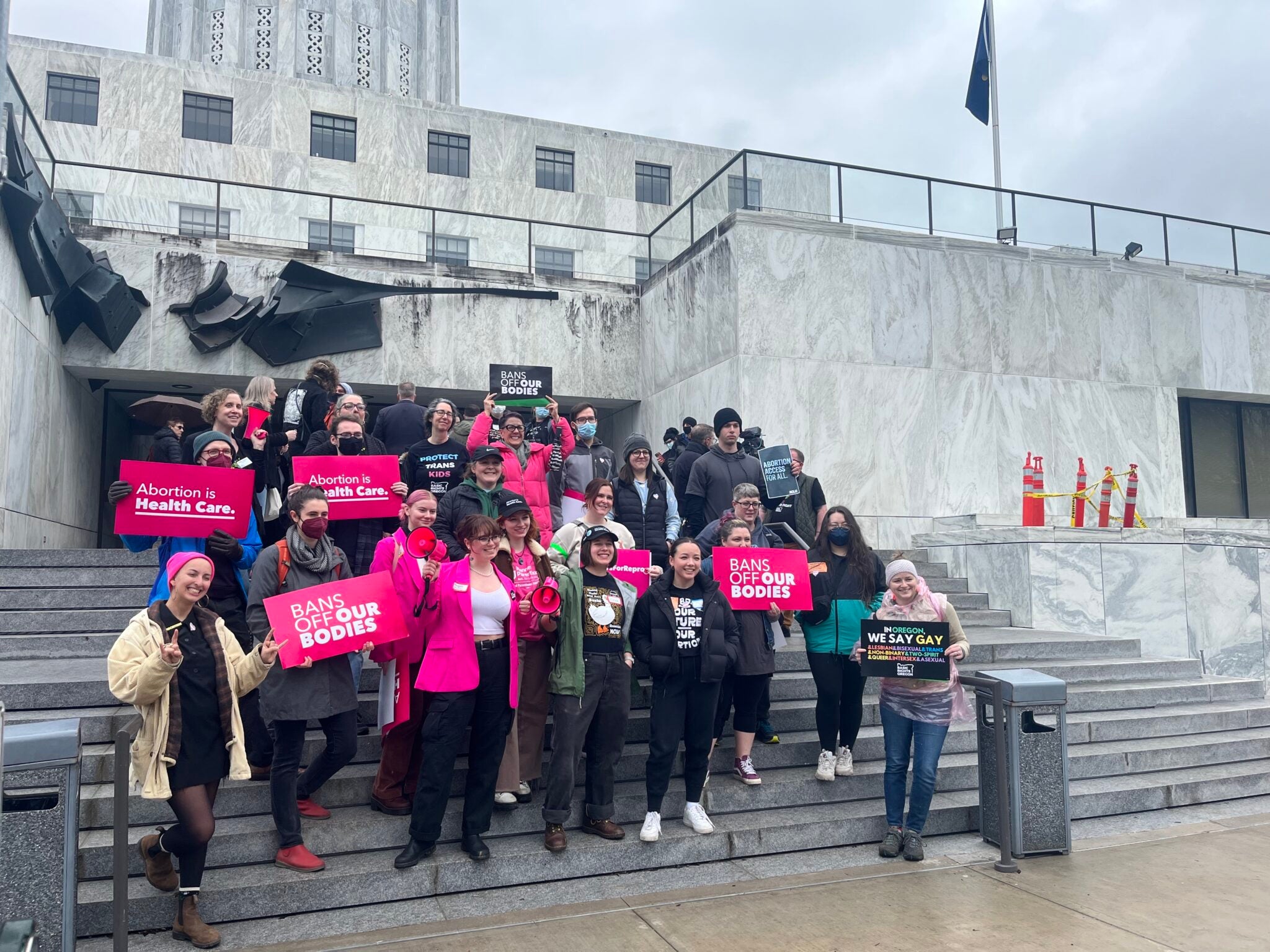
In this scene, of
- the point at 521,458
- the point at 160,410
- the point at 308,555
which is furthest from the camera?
the point at 160,410

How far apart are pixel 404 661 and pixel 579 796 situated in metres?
1.64

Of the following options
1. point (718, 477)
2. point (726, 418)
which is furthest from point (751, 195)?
point (718, 477)

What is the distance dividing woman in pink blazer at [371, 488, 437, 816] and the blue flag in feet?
67.7

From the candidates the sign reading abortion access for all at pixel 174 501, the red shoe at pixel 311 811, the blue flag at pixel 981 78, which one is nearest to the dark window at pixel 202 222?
the sign reading abortion access for all at pixel 174 501

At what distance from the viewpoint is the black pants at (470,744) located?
18.2 ft

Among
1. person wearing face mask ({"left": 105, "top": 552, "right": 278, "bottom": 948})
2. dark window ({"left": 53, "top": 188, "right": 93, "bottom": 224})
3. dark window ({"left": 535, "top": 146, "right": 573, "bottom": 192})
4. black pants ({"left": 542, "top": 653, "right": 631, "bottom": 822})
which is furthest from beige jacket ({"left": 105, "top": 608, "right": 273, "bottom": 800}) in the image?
dark window ({"left": 535, "top": 146, "right": 573, "bottom": 192})

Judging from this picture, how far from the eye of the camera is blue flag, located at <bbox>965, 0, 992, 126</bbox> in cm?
2209

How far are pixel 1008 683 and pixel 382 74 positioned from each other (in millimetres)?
40919

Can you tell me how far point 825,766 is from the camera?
6.96m

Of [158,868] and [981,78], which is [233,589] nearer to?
[158,868]

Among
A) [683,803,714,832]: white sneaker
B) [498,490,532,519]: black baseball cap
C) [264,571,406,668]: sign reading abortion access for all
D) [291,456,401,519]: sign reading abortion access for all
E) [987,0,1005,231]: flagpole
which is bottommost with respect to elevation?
[683,803,714,832]: white sneaker

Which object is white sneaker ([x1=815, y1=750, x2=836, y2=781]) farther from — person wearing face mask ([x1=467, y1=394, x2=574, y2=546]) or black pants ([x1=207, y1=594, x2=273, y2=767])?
black pants ([x1=207, y1=594, x2=273, y2=767])

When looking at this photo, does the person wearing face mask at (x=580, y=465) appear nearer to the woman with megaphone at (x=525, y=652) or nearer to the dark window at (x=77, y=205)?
the woman with megaphone at (x=525, y=652)

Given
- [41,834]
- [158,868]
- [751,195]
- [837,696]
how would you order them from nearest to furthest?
1. [41,834]
2. [158,868]
3. [837,696]
4. [751,195]
